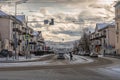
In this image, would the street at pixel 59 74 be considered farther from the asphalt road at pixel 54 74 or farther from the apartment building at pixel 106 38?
the apartment building at pixel 106 38

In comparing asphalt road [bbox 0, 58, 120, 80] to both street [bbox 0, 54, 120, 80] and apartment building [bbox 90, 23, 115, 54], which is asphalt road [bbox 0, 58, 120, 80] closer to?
street [bbox 0, 54, 120, 80]

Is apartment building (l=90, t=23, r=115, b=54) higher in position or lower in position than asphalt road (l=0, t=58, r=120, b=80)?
higher

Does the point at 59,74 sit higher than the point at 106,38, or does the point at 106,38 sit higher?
the point at 106,38

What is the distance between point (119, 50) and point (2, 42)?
34.8 meters

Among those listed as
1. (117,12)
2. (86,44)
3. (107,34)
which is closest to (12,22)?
(117,12)

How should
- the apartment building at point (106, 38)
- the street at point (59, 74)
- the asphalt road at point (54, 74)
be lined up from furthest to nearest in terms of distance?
the apartment building at point (106, 38) < the street at point (59, 74) < the asphalt road at point (54, 74)

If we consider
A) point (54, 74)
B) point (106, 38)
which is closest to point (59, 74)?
point (54, 74)

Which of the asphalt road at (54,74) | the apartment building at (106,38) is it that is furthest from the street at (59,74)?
the apartment building at (106,38)

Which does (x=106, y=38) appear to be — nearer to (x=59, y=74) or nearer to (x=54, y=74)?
(x=59, y=74)

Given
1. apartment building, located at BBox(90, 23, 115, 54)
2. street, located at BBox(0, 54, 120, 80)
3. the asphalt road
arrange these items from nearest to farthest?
the asphalt road, street, located at BBox(0, 54, 120, 80), apartment building, located at BBox(90, 23, 115, 54)

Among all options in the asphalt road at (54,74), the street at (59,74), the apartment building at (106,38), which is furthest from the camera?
the apartment building at (106,38)

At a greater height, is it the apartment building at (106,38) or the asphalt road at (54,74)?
the apartment building at (106,38)

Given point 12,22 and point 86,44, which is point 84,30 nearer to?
point 86,44

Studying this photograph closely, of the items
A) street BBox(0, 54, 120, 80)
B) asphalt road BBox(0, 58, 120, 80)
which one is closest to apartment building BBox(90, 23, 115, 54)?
street BBox(0, 54, 120, 80)
